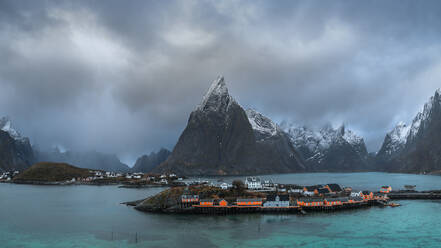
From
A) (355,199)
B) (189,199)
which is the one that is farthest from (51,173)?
(355,199)

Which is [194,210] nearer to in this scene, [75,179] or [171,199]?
[171,199]

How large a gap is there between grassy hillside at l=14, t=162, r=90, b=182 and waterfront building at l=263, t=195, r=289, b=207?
124 metres

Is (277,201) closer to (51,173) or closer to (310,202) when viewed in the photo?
(310,202)

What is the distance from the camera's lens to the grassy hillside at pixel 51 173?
170 m

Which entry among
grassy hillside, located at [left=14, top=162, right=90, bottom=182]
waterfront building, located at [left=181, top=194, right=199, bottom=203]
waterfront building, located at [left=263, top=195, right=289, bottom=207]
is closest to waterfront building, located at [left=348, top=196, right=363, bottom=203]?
waterfront building, located at [left=263, top=195, right=289, bottom=207]

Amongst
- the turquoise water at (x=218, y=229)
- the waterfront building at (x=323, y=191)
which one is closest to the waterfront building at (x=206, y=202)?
the turquoise water at (x=218, y=229)

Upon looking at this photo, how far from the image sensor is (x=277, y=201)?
A: 238 ft

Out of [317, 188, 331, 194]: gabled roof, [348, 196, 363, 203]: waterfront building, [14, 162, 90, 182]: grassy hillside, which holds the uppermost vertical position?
[14, 162, 90, 182]: grassy hillside

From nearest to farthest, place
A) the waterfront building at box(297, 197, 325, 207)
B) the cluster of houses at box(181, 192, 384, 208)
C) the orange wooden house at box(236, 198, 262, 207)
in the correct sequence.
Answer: the cluster of houses at box(181, 192, 384, 208) < the orange wooden house at box(236, 198, 262, 207) < the waterfront building at box(297, 197, 325, 207)

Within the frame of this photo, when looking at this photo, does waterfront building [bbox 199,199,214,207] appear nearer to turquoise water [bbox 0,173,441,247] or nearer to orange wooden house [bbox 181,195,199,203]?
orange wooden house [bbox 181,195,199,203]

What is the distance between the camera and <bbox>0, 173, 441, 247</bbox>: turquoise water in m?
47.7

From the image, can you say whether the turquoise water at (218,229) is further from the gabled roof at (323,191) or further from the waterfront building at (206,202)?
the gabled roof at (323,191)

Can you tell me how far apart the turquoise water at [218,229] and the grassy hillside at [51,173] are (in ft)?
324

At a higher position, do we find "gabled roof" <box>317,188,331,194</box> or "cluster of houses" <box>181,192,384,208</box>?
"gabled roof" <box>317,188,331,194</box>
